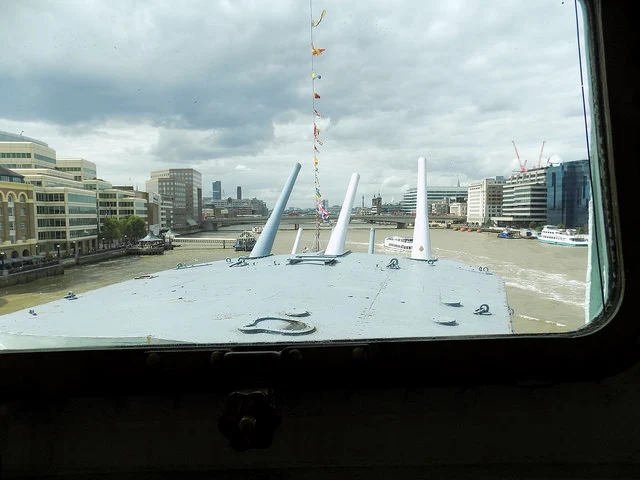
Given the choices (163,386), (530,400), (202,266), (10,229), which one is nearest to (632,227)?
(530,400)

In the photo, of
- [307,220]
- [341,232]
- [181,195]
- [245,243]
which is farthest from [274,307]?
[341,232]

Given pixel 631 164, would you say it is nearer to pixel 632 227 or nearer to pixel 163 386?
pixel 632 227

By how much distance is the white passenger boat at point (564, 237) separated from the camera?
5.14 feet

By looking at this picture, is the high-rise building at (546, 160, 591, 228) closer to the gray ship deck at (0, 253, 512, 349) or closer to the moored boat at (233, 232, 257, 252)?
the gray ship deck at (0, 253, 512, 349)

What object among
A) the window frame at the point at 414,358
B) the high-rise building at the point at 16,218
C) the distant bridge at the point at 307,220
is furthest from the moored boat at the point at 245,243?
→ the window frame at the point at 414,358

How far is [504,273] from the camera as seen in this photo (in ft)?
14.4

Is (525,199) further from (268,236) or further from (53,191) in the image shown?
(268,236)

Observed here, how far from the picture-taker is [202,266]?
15.3ft

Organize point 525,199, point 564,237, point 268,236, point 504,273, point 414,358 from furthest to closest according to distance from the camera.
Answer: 1. point 268,236
2. point 504,273
3. point 525,199
4. point 564,237
5. point 414,358

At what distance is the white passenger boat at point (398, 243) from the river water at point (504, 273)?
134 millimetres

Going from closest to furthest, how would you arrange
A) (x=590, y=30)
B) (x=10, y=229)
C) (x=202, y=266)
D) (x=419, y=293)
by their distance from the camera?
1. (x=590, y=30)
2. (x=10, y=229)
3. (x=419, y=293)
4. (x=202, y=266)

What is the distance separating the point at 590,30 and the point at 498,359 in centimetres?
107

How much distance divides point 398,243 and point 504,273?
2.45 m

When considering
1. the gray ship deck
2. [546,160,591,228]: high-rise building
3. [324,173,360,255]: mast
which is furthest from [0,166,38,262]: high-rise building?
[324,173,360,255]: mast
